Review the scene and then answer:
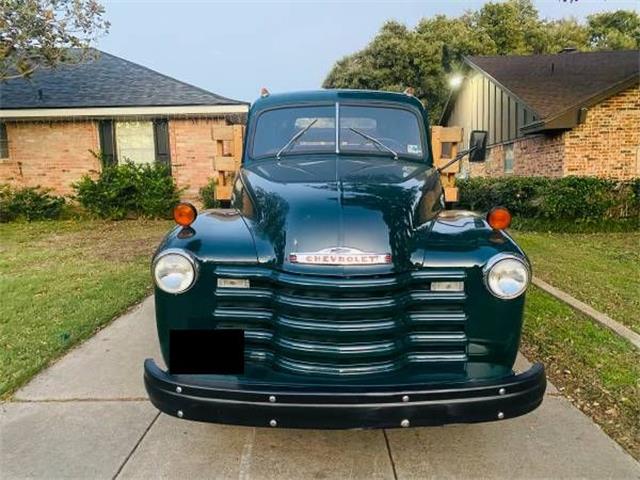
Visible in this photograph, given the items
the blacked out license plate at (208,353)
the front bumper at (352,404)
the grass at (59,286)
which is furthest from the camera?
the grass at (59,286)

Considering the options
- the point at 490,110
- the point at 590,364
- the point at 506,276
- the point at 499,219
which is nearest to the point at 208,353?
the point at 506,276

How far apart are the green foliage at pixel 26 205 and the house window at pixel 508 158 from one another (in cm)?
1474

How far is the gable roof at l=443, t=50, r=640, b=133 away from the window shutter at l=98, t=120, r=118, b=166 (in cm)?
1199

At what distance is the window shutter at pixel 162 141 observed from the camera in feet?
48.0

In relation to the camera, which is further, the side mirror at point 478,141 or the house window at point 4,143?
the house window at point 4,143

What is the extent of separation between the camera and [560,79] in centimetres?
1680

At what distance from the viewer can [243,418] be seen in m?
2.27

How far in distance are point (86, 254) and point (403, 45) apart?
89.7 feet

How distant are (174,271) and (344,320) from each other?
89 cm

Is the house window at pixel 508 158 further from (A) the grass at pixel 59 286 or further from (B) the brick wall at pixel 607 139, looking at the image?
(A) the grass at pixel 59 286

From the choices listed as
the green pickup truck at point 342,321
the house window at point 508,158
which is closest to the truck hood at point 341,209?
the green pickup truck at point 342,321

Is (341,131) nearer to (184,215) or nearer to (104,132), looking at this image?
(184,215)

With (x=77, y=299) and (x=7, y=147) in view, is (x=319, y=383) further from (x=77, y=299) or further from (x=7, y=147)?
(x=7, y=147)

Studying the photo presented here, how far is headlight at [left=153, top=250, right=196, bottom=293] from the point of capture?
253 cm
